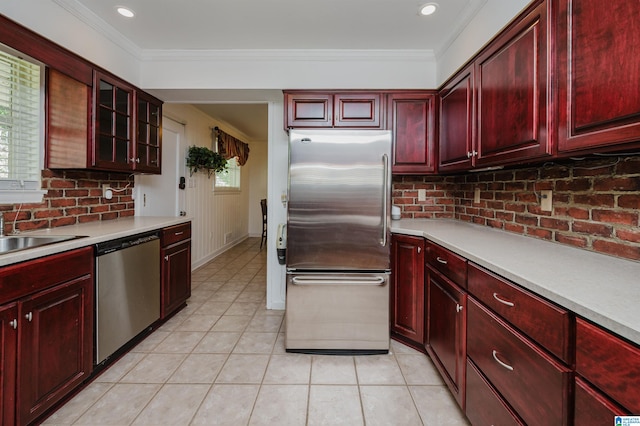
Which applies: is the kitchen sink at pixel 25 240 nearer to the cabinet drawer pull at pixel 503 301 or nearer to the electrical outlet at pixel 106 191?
the electrical outlet at pixel 106 191

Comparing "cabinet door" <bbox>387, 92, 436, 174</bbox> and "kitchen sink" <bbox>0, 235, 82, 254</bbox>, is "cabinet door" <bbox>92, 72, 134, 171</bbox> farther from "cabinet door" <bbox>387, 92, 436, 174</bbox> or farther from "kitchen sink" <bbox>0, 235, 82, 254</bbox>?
"cabinet door" <bbox>387, 92, 436, 174</bbox>

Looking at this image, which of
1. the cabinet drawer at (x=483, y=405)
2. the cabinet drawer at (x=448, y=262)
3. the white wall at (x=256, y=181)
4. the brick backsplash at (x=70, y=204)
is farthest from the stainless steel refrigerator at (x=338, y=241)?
the white wall at (x=256, y=181)

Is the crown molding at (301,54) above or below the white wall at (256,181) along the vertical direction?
above

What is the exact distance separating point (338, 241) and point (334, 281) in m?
0.30

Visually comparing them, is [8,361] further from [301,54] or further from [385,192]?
[301,54]

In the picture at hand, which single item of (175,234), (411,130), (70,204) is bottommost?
(175,234)

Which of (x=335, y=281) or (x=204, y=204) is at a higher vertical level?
(x=204, y=204)

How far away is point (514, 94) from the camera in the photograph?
1.54 m

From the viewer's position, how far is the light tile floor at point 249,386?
1548mm

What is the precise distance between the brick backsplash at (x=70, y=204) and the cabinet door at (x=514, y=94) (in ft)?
9.67

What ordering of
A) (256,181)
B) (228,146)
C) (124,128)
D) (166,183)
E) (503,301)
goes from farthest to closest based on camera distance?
(256,181) < (228,146) < (166,183) < (124,128) < (503,301)

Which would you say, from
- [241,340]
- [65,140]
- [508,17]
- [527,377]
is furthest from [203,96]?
[527,377]

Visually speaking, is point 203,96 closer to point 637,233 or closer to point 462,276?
point 462,276

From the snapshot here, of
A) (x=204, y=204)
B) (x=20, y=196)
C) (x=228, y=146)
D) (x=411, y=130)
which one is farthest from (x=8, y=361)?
(x=228, y=146)
